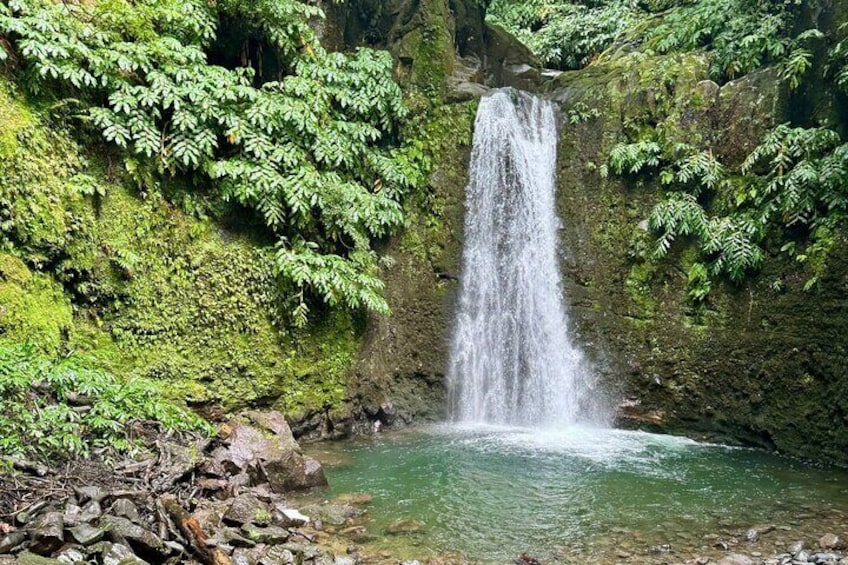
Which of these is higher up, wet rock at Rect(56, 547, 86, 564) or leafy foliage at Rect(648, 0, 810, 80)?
leafy foliage at Rect(648, 0, 810, 80)

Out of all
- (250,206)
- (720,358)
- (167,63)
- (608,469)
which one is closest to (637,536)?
(608,469)

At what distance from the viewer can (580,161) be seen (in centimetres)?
945

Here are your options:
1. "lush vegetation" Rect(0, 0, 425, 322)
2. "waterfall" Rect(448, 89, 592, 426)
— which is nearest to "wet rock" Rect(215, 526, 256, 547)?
"lush vegetation" Rect(0, 0, 425, 322)

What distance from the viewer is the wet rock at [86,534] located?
10.3 ft

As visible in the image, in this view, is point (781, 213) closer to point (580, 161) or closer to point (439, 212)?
point (580, 161)

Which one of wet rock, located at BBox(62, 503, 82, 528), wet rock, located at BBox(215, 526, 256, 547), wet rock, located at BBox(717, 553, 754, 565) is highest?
wet rock, located at BBox(62, 503, 82, 528)

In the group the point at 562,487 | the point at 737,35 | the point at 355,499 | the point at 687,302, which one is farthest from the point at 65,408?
the point at 737,35

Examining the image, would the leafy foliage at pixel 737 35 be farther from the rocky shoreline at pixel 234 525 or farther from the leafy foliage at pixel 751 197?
the rocky shoreline at pixel 234 525

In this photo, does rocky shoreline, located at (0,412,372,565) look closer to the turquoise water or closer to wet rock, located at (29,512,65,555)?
wet rock, located at (29,512,65,555)

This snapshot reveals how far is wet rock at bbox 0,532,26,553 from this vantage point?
2.90 metres

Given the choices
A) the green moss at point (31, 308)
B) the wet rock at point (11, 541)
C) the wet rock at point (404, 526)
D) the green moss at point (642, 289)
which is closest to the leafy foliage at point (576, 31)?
the green moss at point (642, 289)

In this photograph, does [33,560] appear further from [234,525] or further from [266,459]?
[266,459]

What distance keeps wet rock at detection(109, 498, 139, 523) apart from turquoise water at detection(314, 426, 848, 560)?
6.42ft

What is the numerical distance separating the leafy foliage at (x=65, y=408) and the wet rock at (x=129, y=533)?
0.87m
